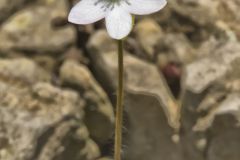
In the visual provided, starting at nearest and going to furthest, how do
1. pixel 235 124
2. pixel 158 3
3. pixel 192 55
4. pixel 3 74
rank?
pixel 158 3 → pixel 235 124 → pixel 3 74 → pixel 192 55

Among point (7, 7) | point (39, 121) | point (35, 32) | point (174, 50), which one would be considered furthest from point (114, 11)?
point (7, 7)

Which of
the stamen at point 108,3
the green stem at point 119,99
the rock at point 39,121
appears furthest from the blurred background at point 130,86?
the stamen at point 108,3

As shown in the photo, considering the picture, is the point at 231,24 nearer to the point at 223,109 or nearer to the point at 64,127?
the point at 223,109

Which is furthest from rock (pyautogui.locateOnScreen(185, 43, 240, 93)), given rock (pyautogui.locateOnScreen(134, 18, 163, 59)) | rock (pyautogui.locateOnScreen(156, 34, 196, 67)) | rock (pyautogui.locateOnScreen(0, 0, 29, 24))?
rock (pyautogui.locateOnScreen(0, 0, 29, 24))

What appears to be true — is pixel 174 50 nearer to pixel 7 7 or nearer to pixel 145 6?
pixel 7 7

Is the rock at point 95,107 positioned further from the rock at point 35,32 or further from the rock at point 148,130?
the rock at point 35,32

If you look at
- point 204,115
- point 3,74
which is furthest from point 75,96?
point 204,115
